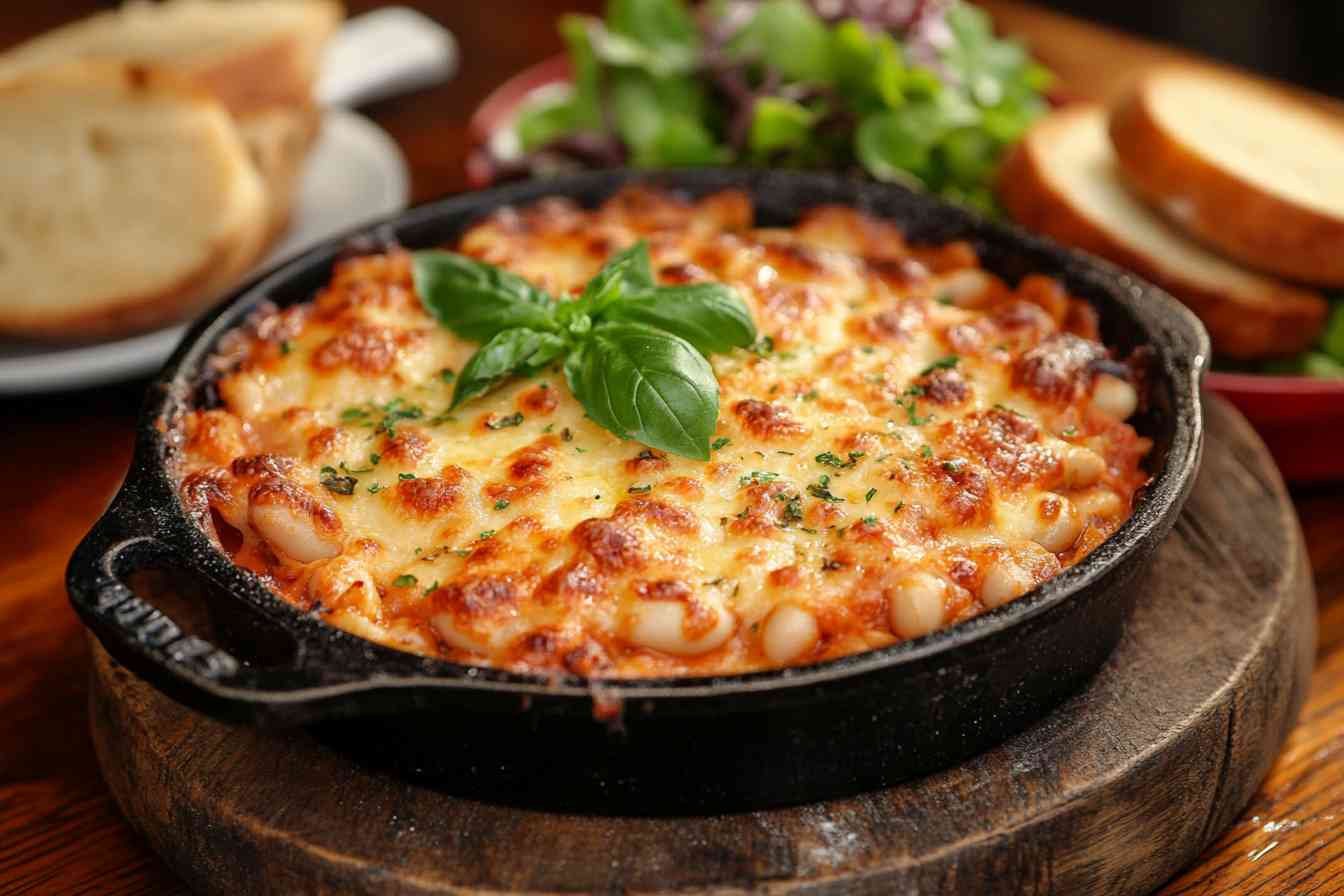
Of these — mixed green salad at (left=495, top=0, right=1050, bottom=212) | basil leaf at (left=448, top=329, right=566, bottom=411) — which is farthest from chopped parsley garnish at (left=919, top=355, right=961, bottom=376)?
mixed green salad at (left=495, top=0, right=1050, bottom=212)

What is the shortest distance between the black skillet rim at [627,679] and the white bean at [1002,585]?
3.7 inches

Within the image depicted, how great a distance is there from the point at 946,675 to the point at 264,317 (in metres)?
1.52

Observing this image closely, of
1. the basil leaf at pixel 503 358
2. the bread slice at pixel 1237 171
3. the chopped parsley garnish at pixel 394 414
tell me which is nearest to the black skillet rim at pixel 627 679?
the chopped parsley garnish at pixel 394 414

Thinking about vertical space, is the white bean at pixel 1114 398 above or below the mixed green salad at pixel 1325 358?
above

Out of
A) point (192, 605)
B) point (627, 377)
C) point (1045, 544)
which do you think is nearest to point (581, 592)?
point (627, 377)

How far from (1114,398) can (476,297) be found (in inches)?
45.2

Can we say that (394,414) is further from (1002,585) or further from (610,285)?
(1002,585)

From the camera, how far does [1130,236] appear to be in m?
3.36

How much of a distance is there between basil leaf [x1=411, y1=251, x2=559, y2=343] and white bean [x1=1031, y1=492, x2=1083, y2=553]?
0.88 metres

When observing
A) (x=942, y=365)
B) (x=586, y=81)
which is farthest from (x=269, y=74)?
(x=942, y=365)

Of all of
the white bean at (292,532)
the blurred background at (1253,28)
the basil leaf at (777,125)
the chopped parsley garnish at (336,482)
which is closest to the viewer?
the white bean at (292,532)

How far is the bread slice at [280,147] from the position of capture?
3994mm

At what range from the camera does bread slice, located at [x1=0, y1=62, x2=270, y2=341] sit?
3.64 meters

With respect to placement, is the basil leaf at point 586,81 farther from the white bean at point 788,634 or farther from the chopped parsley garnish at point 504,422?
the white bean at point 788,634
